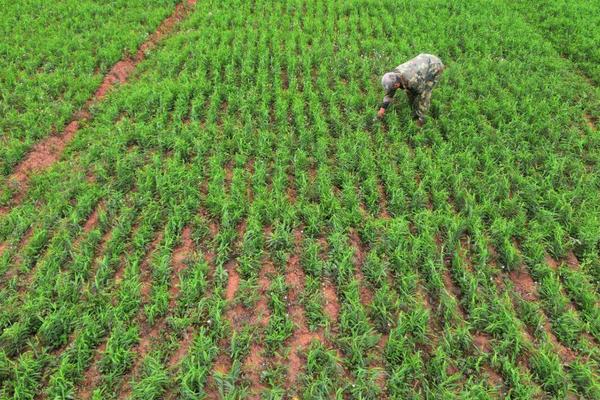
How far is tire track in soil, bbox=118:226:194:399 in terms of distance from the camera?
3.50 meters

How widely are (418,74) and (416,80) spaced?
0.09 metres

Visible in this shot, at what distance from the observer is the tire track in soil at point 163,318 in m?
3.50

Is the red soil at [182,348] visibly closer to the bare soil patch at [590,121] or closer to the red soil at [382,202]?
the red soil at [382,202]

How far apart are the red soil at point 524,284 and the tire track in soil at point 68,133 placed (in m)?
5.97

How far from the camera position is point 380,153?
573 centimetres

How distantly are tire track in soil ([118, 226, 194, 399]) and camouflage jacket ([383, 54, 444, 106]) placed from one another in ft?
11.5

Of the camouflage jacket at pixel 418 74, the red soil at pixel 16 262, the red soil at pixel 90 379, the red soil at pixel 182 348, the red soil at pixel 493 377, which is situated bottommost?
the red soil at pixel 493 377

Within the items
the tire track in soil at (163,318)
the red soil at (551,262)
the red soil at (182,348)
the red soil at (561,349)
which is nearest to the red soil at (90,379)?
the tire track in soil at (163,318)

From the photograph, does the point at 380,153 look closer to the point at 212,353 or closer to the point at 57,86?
the point at 212,353

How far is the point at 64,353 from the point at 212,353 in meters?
1.27

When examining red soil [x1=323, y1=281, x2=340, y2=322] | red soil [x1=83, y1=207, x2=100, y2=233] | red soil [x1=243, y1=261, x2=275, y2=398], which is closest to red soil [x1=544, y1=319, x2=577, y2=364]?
red soil [x1=323, y1=281, x2=340, y2=322]

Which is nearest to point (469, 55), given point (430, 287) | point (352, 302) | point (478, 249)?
point (478, 249)

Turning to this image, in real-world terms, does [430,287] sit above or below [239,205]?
below

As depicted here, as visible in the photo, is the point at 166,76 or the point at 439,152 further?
the point at 166,76
